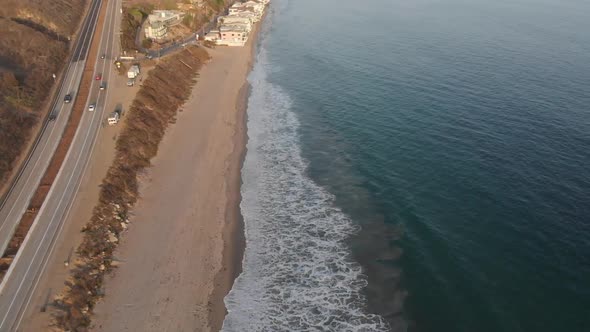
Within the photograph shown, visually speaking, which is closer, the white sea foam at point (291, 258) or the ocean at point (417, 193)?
the white sea foam at point (291, 258)

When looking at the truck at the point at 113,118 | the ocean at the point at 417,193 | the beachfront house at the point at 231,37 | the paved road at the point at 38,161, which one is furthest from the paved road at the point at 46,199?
the beachfront house at the point at 231,37

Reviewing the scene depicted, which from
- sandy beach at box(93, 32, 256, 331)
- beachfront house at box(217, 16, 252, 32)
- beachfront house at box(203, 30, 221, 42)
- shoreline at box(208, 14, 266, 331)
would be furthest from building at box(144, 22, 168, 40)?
shoreline at box(208, 14, 266, 331)

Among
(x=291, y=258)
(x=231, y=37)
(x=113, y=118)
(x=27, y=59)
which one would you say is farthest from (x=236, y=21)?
(x=291, y=258)

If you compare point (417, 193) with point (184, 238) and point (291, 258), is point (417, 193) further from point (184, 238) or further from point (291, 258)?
point (184, 238)

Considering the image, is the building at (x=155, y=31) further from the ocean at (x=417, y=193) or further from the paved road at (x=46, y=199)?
the paved road at (x=46, y=199)

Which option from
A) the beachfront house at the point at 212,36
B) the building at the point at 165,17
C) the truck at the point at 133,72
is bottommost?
the truck at the point at 133,72

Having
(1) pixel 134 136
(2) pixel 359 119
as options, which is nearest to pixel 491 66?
(2) pixel 359 119

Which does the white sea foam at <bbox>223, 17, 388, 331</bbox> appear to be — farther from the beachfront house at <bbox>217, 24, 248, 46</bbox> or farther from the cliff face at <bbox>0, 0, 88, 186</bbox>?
the beachfront house at <bbox>217, 24, 248, 46</bbox>

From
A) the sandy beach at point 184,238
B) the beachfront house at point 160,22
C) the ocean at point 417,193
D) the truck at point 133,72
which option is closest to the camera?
the sandy beach at point 184,238
